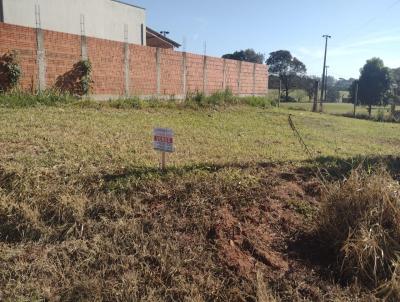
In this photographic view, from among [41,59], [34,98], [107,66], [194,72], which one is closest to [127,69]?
[107,66]

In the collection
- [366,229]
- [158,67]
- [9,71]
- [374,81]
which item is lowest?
[366,229]

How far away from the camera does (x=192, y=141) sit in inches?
279

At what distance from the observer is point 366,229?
359 centimetres

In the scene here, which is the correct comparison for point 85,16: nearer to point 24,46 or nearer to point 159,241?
point 24,46

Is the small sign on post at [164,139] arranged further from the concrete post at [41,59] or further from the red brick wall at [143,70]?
the red brick wall at [143,70]

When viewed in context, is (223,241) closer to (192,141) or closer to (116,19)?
(192,141)

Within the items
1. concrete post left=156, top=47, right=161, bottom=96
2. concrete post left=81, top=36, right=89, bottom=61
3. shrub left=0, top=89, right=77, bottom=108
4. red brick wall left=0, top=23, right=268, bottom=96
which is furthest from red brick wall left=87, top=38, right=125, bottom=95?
concrete post left=156, top=47, right=161, bottom=96

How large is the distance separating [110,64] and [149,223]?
930 cm

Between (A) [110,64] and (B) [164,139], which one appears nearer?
(B) [164,139]

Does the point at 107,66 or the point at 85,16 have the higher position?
the point at 85,16

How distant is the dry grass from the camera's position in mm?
3336

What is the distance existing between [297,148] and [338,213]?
3.72m

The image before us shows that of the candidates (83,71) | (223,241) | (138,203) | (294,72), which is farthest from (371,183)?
(294,72)

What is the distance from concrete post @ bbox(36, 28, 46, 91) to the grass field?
428 centimetres
